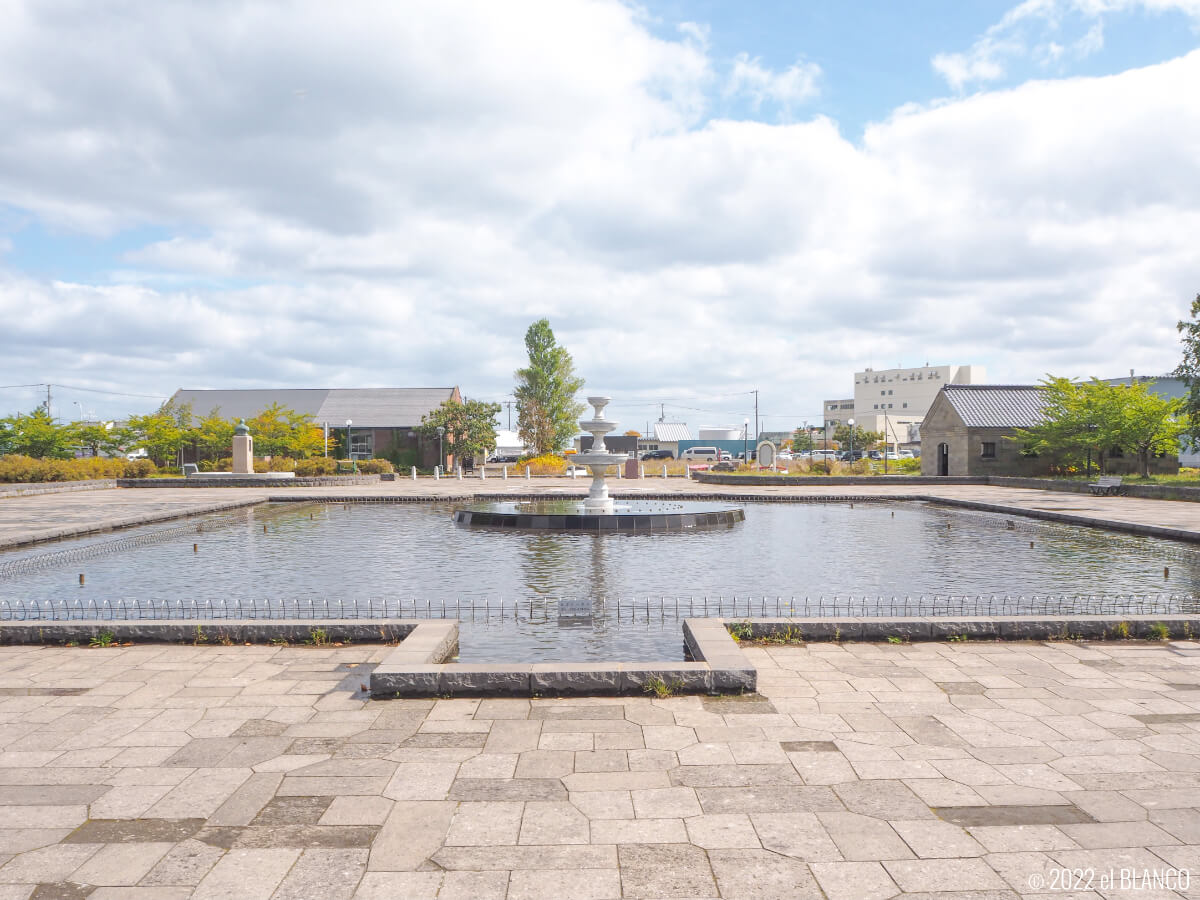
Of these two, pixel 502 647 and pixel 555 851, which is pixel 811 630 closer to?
pixel 502 647

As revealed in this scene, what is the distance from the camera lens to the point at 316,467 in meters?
44.8

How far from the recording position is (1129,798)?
4.68 m

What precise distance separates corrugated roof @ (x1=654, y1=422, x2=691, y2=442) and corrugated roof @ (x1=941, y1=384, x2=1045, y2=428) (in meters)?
81.3

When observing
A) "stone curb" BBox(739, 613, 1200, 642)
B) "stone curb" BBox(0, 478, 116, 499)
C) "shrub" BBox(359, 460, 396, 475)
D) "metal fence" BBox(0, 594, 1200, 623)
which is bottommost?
"metal fence" BBox(0, 594, 1200, 623)

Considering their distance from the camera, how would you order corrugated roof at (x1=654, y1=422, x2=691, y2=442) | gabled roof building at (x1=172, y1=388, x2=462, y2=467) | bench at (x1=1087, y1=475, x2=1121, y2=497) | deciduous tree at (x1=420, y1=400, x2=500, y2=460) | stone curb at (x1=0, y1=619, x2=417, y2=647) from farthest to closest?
corrugated roof at (x1=654, y1=422, x2=691, y2=442), gabled roof building at (x1=172, y1=388, x2=462, y2=467), deciduous tree at (x1=420, y1=400, x2=500, y2=460), bench at (x1=1087, y1=475, x2=1121, y2=497), stone curb at (x1=0, y1=619, x2=417, y2=647)

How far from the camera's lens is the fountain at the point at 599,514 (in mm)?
21219

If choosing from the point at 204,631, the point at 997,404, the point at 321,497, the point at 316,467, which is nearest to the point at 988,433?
the point at 997,404

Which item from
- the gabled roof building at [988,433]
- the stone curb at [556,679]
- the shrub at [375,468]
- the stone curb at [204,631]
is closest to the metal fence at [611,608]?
the stone curb at [204,631]

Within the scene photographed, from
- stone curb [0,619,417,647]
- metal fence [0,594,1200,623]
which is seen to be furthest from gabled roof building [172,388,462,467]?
Result: stone curb [0,619,417,647]

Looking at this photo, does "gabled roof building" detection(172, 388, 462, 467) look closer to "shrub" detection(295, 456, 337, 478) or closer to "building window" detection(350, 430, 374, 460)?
"building window" detection(350, 430, 374, 460)

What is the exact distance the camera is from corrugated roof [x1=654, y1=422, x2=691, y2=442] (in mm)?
128125

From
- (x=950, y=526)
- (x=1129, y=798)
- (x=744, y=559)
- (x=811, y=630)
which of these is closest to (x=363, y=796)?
(x=1129, y=798)

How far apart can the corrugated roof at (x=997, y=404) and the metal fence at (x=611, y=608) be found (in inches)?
1372

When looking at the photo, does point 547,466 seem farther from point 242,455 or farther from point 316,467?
point 242,455
